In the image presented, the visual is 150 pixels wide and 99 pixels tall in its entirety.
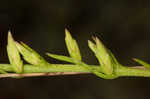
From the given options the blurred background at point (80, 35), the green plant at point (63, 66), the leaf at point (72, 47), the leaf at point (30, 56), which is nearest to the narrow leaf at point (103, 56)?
the green plant at point (63, 66)

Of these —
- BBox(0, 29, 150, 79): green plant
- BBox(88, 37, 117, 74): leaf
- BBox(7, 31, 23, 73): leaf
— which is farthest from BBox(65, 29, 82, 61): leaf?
BBox(7, 31, 23, 73): leaf

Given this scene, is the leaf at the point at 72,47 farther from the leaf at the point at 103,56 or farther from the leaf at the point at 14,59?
the leaf at the point at 14,59

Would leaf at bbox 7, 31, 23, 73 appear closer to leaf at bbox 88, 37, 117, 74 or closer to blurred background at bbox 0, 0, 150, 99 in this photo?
leaf at bbox 88, 37, 117, 74

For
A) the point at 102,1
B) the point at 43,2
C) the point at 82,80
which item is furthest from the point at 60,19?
the point at 82,80

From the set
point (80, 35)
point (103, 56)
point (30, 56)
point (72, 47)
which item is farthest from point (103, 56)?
point (80, 35)

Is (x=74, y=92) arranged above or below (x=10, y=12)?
below

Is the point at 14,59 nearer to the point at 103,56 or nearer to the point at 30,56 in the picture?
the point at 30,56

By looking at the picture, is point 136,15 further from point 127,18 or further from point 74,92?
point 74,92
